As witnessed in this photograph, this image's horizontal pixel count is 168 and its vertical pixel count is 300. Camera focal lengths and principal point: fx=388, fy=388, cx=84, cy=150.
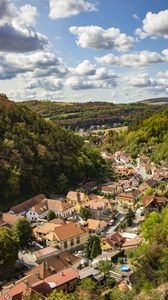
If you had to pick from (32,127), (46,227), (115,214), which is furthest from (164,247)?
(32,127)

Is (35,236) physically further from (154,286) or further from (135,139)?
(135,139)

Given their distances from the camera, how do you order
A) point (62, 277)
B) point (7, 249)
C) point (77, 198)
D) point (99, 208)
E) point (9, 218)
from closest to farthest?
point (62, 277)
point (7, 249)
point (9, 218)
point (99, 208)
point (77, 198)

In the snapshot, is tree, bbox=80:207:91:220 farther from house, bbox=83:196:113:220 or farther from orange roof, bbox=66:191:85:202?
orange roof, bbox=66:191:85:202

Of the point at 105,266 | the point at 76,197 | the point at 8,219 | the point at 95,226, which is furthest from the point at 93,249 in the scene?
the point at 76,197

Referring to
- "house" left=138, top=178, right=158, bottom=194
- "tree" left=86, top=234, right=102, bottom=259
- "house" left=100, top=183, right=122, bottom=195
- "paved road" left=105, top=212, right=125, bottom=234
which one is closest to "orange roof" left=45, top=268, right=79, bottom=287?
→ "tree" left=86, top=234, right=102, bottom=259

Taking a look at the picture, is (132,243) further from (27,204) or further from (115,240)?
(27,204)

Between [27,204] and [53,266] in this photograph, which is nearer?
[53,266]

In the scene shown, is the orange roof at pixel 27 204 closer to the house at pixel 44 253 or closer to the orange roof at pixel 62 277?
the house at pixel 44 253

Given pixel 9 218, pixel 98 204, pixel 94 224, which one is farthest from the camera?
pixel 98 204
